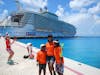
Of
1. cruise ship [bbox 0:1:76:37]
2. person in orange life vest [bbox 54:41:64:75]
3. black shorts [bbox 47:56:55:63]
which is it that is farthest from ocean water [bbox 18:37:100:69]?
→ cruise ship [bbox 0:1:76:37]

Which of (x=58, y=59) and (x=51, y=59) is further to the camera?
(x=51, y=59)

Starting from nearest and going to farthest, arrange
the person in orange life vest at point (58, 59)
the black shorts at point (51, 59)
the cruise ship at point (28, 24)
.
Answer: the person in orange life vest at point (58, 59), the black shorts at point (51, 59), the cruise ship at point (28, 24)

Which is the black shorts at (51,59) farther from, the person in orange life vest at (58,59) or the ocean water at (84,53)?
the ocean water at (84,53)

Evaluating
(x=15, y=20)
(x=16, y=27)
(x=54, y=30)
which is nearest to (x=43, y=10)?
(x=54, y=30)

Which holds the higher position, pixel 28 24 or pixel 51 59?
pixel 28 24

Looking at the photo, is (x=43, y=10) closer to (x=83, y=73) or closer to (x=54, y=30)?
(x=54, y=30)

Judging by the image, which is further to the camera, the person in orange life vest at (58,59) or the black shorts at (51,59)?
the black shorts at (51,59)

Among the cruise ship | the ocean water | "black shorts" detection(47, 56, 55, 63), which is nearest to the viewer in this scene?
"black shorts" detection(47, 56, 55, 63)

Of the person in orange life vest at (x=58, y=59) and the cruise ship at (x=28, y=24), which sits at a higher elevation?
the cruise ship at (x=28, y=24)

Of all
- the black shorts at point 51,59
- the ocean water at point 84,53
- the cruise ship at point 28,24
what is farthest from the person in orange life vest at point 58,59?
the cruise ship at point 28,24

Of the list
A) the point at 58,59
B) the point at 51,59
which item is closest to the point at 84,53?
the point at 51,59

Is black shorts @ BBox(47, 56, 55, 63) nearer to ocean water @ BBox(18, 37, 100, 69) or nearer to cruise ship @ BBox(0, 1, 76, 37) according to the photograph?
ocean water @ BBox(18, 37, 100, 69)

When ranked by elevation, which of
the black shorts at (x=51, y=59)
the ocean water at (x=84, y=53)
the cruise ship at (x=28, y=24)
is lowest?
the ocean water at (x=84, y=53)

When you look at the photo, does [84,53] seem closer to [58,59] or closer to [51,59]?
[51,59]
